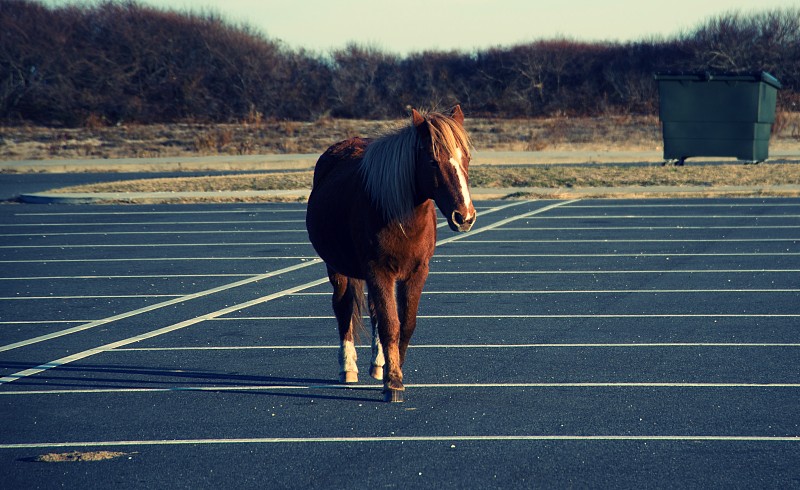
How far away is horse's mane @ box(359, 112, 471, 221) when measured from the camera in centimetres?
659

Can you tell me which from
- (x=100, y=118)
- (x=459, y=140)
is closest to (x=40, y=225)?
(x=459, y=140)

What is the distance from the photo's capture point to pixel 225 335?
9281 mm

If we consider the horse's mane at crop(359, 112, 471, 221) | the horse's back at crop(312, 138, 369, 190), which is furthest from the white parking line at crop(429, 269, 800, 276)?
the horse's mane at crop(359, 112, 471, 221)

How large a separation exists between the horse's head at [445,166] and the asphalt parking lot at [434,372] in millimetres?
1296

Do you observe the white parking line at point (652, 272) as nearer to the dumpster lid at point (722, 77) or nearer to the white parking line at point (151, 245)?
the white parking line at point (151, 245)

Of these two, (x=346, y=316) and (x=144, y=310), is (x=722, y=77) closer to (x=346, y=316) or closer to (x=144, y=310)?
(x=144, y=310)

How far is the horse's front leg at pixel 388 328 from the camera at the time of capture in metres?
6.82

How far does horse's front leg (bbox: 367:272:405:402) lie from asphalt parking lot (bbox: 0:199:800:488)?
13cm

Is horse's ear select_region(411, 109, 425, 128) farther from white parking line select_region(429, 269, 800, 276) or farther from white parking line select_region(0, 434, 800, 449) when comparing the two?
white parking line select_region(429, 269, 800, 276)

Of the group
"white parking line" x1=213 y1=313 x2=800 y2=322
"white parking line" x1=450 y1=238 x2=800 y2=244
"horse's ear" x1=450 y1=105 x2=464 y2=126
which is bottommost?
"white parking line" x1=450 y1=238 x2=800 y2=244

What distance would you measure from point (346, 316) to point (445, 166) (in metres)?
1.66

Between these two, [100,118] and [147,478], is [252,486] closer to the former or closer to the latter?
[147,478]

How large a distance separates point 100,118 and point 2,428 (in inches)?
1637

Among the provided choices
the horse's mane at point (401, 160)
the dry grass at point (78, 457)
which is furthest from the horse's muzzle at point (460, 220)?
the dry grass at point (78, 457)
